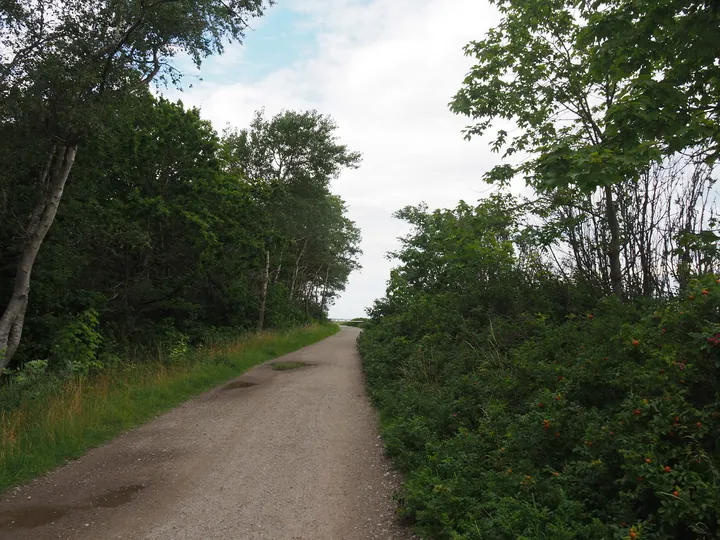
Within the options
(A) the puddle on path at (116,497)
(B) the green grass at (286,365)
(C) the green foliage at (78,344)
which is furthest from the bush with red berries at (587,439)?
(C) the green foliage at (78,344)

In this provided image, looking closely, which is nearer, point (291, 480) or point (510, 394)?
point (291, 480)

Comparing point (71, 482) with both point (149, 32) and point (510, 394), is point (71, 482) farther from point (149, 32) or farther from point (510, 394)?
point (149, 32)

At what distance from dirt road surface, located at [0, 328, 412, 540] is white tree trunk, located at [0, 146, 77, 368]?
3821mm

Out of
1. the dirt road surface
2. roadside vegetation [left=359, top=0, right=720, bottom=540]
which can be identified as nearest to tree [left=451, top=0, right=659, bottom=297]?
roadside vegetation [left=359, top=0, right=720, bottom=540]

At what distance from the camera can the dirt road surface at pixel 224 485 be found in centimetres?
393

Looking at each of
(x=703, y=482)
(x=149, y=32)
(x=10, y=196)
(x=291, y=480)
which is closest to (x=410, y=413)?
(x=291, y=480)

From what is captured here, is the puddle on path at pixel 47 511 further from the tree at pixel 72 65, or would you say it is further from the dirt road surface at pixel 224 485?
the tree at pixel 72 65

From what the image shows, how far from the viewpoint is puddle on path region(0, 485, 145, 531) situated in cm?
400

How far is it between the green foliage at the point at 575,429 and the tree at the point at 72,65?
7655mm

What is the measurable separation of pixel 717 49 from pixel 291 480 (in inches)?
237

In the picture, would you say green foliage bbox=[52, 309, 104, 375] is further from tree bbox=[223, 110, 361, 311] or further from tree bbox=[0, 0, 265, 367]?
tree bbox=[223, 110, 361, 311]

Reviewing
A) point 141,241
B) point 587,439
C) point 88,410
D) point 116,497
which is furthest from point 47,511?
point 141,241

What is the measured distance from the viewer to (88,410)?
6711 millimetres

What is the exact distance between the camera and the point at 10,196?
32.7 feet
